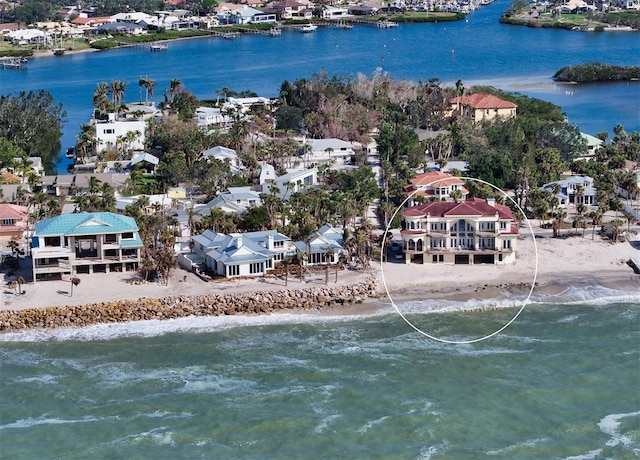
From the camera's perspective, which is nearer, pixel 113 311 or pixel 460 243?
pixel 113 311

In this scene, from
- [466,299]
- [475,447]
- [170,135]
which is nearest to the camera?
[475,447]

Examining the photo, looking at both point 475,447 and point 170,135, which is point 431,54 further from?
point 475,447

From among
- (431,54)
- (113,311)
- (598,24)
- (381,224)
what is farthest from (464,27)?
(113,311)

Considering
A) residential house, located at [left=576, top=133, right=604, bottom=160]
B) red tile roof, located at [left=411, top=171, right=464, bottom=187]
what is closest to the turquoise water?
red tile roof, located at [left=411, top=171, right=464, bottom=187]

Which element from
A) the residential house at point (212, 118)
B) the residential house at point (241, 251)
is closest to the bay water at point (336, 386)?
the residential house at point (241, 251)

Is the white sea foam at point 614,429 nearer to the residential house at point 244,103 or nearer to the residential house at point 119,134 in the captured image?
the residential house at point 119,134

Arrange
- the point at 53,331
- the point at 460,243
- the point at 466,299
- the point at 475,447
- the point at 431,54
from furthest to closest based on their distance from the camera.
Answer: the point at 431,54
the point at 460,243
the point at 466,299
the point at 53,331
the point at 475,447

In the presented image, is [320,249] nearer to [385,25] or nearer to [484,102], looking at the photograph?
[484,102]

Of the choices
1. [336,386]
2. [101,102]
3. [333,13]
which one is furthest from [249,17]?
[336,386]
